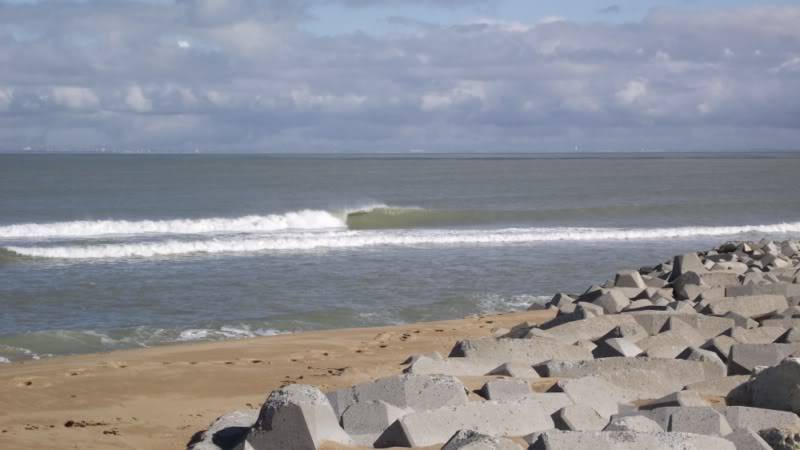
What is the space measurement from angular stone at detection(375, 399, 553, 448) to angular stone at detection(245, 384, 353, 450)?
47cm

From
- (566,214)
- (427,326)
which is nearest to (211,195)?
(566,214)

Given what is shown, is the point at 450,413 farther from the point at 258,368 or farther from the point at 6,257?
the point at 6,257

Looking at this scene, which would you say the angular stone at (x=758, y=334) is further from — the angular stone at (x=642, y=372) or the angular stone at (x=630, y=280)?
the angular stone at (x=630, y=280)

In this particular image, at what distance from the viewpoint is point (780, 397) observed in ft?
20.9

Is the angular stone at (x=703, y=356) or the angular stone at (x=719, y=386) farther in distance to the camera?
the angular stone at (x=703, y=356)

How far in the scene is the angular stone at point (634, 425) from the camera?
17.0ft

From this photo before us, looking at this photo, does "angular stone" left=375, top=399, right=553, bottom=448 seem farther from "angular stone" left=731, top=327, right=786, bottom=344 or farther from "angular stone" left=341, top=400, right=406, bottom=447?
"angular stone" left=731, top=327, right=786, bottom=344

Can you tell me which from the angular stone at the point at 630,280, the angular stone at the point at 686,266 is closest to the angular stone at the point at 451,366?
the angular stone at the point at 630,280

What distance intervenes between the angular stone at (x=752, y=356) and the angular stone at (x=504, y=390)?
6.93 ft

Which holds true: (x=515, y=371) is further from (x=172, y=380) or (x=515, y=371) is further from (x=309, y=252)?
(x=309, y=252)

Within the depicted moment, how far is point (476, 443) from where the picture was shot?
4664 mm

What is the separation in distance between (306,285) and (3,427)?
1034 cm

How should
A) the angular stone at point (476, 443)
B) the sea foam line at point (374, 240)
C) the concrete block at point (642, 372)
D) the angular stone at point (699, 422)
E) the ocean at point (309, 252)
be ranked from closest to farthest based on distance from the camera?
the angular stone at point (476, 443) → the angular stone at point (699, 422) → the concrete block at point (642, 372) → the ocean at point (309, 252) → the sea foam line at point (374, 240)

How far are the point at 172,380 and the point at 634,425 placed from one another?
4704mm
